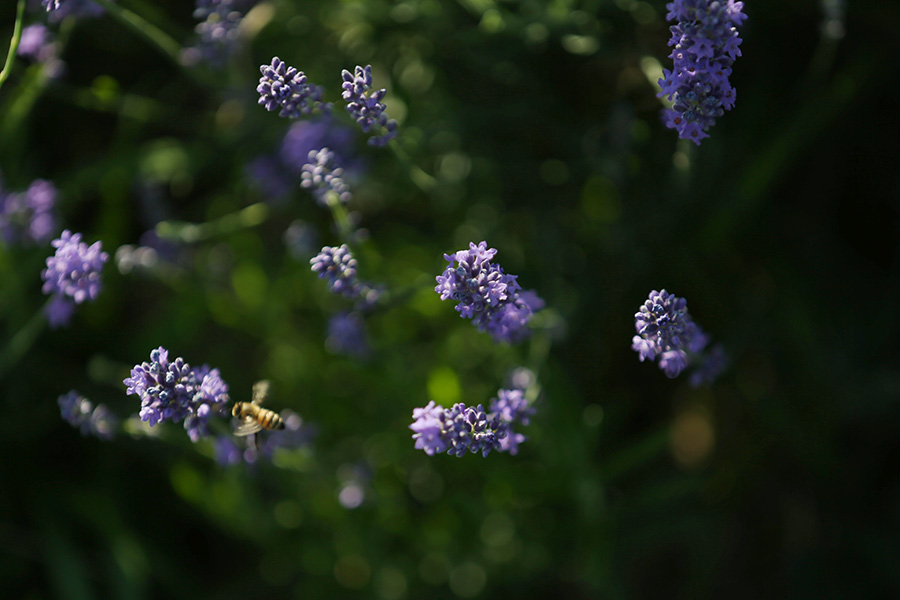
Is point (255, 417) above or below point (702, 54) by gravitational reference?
below

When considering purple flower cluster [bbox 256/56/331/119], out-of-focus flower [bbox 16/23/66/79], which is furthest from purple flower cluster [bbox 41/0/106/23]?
purple flower cluster [bbox 256/56/331/119]

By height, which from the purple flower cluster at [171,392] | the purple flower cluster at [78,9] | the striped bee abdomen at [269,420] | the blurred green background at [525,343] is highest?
the purple flower cluster at [78,9]

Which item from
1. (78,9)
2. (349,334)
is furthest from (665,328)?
(78,9)

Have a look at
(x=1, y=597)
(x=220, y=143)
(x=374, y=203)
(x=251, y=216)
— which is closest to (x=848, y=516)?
(x=374, y=203)

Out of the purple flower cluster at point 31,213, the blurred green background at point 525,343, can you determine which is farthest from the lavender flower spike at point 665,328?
the purple flower cluster at point 31,213

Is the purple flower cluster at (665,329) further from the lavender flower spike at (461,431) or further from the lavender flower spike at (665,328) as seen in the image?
the lavender flower spike at (461,431)

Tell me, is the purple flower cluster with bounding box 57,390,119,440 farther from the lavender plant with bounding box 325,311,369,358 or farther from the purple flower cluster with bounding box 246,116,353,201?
the purple flower cluster with bounding box 246,116,353,201

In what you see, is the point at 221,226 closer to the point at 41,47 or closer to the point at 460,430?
the point at 41,47
